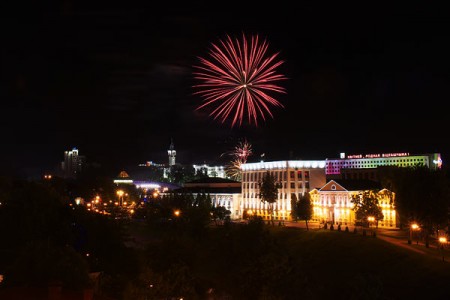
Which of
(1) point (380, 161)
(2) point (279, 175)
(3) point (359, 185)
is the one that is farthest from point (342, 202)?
(1) point (380, 161)

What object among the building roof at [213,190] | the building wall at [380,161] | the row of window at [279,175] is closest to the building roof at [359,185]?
the row of window at [279,175]

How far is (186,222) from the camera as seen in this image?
261 feet

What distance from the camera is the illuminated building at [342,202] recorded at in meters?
80.2

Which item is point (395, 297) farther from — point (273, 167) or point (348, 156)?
point (348, 156)

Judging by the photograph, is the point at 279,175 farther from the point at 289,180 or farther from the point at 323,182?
the point at 323,182

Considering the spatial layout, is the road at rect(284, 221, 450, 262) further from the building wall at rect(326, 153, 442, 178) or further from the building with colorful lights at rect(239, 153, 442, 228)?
the building wall at rect(326, 153, 442, 178)

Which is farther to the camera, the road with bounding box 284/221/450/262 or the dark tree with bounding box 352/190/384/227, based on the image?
the dark tree with bounding box 352/190/384/227

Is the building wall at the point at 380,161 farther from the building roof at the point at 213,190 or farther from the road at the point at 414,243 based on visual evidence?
the road at the point at 414,243

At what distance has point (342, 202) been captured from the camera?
287 feet

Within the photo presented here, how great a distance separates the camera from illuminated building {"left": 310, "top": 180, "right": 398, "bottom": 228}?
263ft

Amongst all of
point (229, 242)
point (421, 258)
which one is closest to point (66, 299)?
point (229, 242)

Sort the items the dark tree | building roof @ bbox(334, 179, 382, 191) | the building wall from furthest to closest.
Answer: the building wall → building roof @ bbox(334, 179, 382, 191) → the dark tree

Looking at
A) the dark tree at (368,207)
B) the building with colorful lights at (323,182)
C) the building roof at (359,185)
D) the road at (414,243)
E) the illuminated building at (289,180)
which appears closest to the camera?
the road at (414,243)

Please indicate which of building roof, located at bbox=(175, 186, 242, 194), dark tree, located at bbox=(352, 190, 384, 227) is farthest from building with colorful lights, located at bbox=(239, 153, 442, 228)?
building roof, located at bbox=(175, 186, 242, 194)
